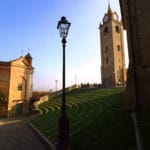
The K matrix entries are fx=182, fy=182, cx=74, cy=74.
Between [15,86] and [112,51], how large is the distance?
3558cm

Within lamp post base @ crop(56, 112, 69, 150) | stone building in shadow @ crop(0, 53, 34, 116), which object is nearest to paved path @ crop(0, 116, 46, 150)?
lamp post base @ crop(56, 112, 69, 150)

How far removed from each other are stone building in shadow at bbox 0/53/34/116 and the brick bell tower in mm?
26755

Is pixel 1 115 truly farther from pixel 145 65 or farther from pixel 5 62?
pixel 145 65

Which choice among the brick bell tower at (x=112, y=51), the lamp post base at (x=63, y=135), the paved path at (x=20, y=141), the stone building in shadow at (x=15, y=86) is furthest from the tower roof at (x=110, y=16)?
the lamp post base at (x=63, y=135)

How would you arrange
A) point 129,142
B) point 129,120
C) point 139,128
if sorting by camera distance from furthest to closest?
point 129,120 < point 139,128 < point 129,142

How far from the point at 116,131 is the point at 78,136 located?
1.86 meters

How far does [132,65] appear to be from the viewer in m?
12.2

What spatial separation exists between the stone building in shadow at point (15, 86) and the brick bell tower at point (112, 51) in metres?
26.8

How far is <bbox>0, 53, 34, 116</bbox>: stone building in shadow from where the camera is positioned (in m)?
31.1

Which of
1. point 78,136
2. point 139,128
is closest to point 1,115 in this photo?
point 78,136

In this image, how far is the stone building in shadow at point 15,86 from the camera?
102 feet

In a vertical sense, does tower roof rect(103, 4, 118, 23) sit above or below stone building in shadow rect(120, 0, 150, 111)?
above

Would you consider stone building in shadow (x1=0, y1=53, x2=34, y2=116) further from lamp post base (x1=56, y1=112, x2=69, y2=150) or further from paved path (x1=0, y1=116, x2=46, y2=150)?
lamp post base (x1=56, y1=112, x2=69, y2=150)

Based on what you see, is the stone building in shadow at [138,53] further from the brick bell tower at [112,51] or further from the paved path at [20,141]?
the brick bell tower at [112,51]
